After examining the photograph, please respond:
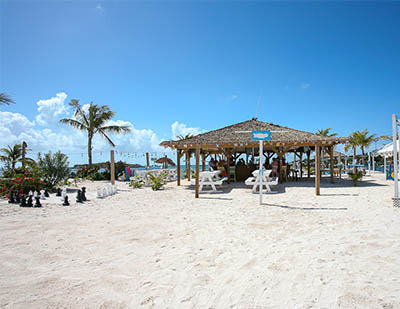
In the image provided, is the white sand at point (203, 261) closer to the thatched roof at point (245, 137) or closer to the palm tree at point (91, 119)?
the thatched roof at point (245, 137)

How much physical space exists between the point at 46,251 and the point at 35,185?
7669 millimetres

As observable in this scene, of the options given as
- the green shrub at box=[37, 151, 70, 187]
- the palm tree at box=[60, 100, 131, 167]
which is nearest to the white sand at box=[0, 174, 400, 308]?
the green shrub at box=[37, 151, 70, 187]

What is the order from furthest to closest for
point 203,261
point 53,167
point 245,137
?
point 245,137, point 53,167, point 203,261

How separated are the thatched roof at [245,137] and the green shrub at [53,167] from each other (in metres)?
5.08

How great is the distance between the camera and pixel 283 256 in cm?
343

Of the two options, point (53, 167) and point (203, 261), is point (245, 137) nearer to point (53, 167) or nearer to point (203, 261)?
point (53, 167)

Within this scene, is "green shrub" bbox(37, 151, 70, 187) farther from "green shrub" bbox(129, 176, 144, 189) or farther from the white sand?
the white sand

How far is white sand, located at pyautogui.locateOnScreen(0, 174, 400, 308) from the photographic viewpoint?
8.08 ft

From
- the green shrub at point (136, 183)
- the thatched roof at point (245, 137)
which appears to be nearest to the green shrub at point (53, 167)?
the green shrub at point (136, 183)

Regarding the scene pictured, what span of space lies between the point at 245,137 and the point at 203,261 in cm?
1123

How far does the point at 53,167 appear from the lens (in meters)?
11.3

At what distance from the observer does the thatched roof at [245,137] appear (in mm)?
12411

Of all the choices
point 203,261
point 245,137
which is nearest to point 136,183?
point 245,137

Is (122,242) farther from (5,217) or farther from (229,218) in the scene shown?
(5,217)
